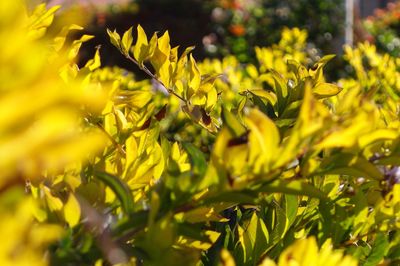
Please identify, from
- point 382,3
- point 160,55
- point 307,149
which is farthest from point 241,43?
point 382,3

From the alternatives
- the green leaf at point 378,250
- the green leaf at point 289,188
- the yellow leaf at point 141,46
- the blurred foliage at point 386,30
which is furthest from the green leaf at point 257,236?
the blurred foliage at point 386,30

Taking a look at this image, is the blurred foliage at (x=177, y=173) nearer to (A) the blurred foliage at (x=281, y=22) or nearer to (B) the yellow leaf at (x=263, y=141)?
(B) the yellow leaf at (x=263, y=141)

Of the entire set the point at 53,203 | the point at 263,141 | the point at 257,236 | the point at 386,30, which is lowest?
the point at 386,30

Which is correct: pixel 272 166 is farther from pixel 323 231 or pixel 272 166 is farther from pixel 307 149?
pixel 323 231

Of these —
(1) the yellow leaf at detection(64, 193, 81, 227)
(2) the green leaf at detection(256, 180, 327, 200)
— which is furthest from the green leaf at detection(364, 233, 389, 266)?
(1) the yellow leaf at detection(64, 193, 81, 227)

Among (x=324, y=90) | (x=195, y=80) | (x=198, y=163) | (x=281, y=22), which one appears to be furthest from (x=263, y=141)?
(x=281, y=22)

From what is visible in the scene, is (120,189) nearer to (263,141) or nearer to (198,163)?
(198,163)
